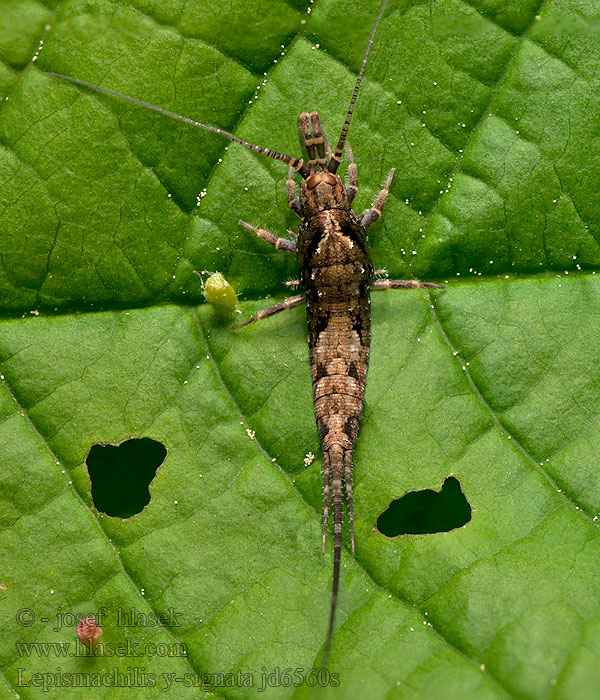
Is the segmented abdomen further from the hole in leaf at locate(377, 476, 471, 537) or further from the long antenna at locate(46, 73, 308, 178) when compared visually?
the long antenna at locate(46, 73, 308, 178)

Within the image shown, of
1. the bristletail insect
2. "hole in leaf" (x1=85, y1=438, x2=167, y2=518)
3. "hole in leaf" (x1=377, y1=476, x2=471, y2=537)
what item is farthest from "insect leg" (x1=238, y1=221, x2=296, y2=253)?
"hole in leaf" (x1=377, y1=476, x2=471, y2=537)

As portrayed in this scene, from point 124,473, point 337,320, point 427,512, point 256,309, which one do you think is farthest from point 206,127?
point 427,512

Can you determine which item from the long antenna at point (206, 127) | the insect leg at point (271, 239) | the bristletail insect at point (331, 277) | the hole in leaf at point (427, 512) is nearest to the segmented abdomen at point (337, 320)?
the bristletail insect at point (331, 277)

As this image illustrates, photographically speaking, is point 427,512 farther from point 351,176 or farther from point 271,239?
point 351,176

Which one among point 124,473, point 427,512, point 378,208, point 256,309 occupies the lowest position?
point 124,473

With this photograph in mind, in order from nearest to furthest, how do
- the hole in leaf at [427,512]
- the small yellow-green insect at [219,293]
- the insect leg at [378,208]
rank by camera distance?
the small yellow-green insect at [219,293] → the hole in leaf at [427,512] → the insect leg at [378,208]

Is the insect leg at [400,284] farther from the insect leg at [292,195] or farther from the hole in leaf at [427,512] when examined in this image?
the hole in leaf at [427,512]

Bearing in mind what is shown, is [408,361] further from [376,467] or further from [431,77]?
[431,77]
